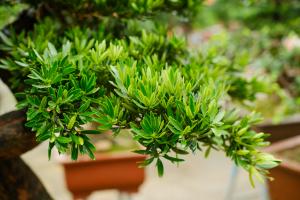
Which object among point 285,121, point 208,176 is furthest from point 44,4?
point 208,176

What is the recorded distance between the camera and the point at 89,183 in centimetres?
222

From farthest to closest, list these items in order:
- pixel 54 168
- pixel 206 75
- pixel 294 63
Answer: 1. pixel 54 168
2. pixel 294 63
3. pixel 206 75

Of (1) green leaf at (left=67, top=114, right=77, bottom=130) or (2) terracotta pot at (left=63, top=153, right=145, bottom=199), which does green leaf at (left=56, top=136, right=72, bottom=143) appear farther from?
(2) terracotta pot at (left=63, top=153, right=145, bottom=199)

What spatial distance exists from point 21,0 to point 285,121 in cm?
218

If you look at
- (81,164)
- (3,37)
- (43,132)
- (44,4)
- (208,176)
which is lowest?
(208,176)

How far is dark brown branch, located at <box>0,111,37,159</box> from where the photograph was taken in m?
1.02

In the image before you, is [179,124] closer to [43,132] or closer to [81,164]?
[43,132]

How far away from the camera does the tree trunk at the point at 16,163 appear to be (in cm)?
102

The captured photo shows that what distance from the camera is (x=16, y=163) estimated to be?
1.23m

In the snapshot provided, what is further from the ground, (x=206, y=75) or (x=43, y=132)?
(x=206, y=75)

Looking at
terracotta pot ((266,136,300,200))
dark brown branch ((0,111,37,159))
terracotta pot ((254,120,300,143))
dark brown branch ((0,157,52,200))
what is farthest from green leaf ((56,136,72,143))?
terracotta pot ((254,120,300,143))

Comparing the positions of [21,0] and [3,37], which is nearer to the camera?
[3,37]

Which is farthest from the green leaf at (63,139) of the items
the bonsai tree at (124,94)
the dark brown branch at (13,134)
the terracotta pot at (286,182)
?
the terracotta pot at (286,182)

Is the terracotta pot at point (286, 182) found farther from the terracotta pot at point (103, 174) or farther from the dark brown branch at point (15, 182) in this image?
the dark brown branch at point (15, 182)
